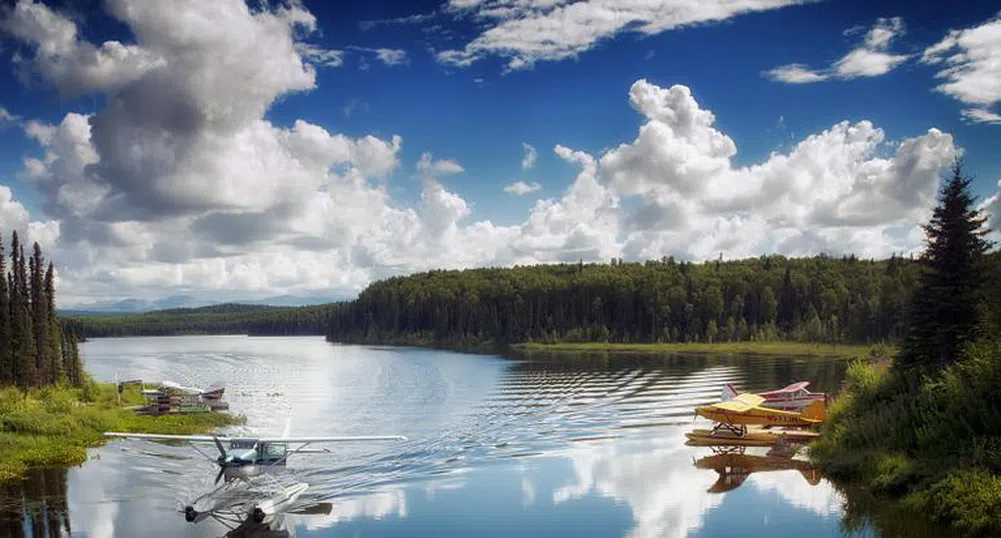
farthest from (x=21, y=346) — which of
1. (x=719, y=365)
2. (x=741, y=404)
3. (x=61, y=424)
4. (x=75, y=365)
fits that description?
(x=719, y=365)

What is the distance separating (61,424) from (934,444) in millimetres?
36643

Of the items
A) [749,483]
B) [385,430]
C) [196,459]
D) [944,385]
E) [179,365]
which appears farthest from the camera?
[179,365]

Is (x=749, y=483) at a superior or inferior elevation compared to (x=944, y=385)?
inferior

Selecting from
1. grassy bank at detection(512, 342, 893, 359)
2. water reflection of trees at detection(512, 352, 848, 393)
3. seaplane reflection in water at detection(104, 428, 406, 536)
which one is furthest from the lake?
grassy bank at detection(512, 342, 893, 359)

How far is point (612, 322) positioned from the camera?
14612 cm

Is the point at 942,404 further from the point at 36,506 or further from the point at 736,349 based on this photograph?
the point at 736,349

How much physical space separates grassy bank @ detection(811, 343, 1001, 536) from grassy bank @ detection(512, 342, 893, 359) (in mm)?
57708

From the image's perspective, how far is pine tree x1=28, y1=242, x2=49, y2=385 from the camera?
49006mm

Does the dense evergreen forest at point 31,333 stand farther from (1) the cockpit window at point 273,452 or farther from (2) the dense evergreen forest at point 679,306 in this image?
(2) the dense evergreen forest at point 679,306

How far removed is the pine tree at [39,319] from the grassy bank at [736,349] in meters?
76.2

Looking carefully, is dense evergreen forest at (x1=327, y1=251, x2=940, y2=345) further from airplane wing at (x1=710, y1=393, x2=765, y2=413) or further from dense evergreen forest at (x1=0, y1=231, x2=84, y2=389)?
dense evergreen forest at (x1=0, y1=231, x2=84, y2=389)

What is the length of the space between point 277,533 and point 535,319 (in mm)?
132281

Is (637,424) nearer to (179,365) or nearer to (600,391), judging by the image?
(600,391)

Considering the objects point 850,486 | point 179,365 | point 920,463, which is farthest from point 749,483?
point 179,365
